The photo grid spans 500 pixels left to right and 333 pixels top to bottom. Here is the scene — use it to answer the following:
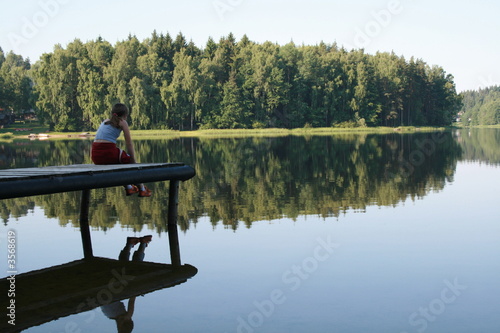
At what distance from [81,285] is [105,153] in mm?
3463

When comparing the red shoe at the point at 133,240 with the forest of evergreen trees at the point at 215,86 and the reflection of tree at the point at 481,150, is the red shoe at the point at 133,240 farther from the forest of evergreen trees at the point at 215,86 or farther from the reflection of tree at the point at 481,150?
the forest of evergreen trees at the point at 215,86

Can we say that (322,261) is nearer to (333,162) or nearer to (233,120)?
(333,162)

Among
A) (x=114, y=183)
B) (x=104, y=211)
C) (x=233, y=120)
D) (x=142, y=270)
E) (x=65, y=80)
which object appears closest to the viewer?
(x=142, y=270)

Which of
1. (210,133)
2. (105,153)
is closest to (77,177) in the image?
(105,153)

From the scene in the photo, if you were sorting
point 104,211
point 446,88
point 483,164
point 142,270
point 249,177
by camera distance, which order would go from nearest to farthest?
point 142,270, point 104,211, point 249,177, point 483,164, point 446,88

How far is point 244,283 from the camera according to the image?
24.9 feet

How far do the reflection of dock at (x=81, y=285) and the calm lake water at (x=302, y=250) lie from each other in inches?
9.2

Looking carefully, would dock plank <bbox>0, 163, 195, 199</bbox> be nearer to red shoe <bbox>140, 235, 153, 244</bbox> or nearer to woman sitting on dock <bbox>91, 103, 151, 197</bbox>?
woman sitting on dock <bbox>91, 103, 151, 197</bbox>

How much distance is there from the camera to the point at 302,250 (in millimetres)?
9367

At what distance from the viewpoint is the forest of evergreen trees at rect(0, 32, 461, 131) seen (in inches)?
3241

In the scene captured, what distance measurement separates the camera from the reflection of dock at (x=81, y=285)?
6.60 meters

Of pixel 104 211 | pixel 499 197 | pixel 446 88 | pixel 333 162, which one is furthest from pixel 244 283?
pixel 446 88

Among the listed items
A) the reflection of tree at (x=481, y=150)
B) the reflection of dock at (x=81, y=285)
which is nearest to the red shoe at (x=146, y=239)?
the reflection of dock at (x=81, y=285)

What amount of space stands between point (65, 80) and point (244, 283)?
270ft
